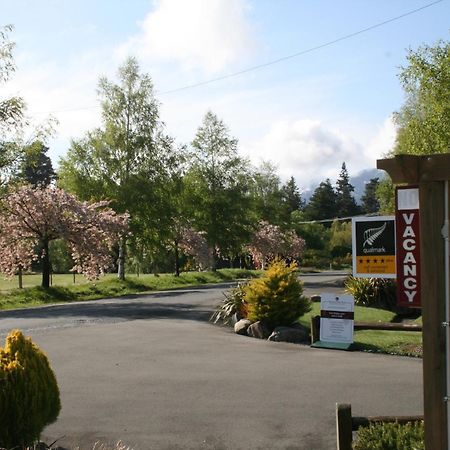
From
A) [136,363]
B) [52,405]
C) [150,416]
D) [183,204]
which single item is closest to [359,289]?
[136,363]

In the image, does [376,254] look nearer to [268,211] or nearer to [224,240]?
[224,240]

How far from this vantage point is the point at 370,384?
9.95m

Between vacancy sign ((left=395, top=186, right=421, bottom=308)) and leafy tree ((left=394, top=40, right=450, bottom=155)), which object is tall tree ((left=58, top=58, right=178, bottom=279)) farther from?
vacancy sign ((left=395, top=186, right=421, bottom=308))

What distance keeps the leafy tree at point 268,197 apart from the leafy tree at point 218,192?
11.6 ft

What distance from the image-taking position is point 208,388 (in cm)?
984

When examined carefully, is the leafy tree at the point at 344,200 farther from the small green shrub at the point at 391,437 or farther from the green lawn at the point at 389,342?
the small green shrub at the point at 391,437

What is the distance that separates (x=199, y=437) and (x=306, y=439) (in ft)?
3.98

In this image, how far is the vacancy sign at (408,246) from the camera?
194 inches

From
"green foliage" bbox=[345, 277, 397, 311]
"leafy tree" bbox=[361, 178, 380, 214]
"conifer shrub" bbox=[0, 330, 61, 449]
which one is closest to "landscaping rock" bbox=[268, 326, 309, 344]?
"green foliage" bbox=[345, 277, 397, 311]

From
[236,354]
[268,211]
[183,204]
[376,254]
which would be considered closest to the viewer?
[376,254]

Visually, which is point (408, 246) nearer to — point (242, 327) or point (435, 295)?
A: point (435, 295)

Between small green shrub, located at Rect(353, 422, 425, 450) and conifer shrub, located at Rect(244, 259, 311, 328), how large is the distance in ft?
33.3

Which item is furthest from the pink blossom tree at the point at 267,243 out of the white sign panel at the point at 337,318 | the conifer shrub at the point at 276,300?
the white sign panel at the point at 337,318

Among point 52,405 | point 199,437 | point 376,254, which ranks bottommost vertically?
point 199,437
